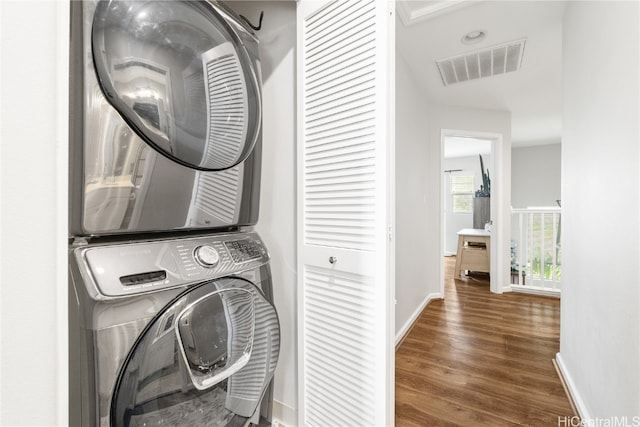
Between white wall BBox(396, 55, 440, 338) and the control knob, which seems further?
white wall BBox(396, 55, 440, 338)

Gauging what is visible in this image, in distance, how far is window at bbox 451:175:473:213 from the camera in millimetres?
7391

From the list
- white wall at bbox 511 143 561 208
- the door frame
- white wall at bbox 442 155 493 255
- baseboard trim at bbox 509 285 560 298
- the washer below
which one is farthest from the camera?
white wall at bbox 442 155 493 255

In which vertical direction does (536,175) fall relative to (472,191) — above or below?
above

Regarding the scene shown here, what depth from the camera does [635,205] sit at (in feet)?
3.51

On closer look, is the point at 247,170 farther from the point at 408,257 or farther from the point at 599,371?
the point at 408,257

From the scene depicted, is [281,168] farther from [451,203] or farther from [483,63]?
[451,203]

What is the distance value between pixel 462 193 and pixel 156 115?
786 cm

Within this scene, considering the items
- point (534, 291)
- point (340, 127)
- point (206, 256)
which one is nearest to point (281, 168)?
point (340, 127)

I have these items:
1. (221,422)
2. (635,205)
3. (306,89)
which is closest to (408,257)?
(635,205)

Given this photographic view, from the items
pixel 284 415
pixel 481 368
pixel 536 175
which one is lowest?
pixel 481 368

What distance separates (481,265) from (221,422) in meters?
4.46

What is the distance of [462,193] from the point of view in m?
7.48

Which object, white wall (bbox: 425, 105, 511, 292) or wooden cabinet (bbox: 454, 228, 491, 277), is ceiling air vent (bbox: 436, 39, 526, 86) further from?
wooden cabinet (bbox: 454, 228, 491, 277)

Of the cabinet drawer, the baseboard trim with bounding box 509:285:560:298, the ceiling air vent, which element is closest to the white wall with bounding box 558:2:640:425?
the ceiling air vent
